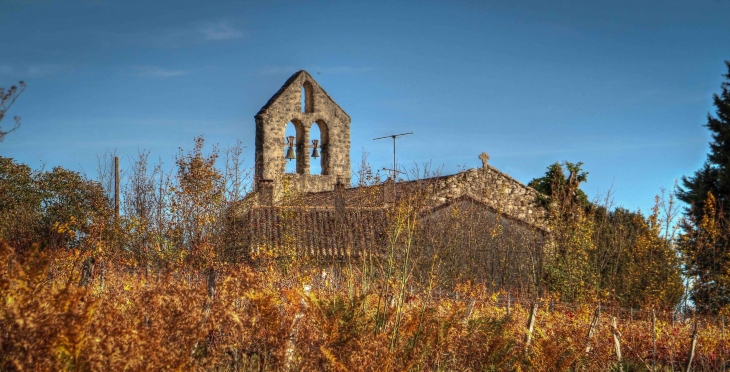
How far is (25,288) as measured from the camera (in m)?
2.77

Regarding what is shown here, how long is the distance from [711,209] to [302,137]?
1144 cm

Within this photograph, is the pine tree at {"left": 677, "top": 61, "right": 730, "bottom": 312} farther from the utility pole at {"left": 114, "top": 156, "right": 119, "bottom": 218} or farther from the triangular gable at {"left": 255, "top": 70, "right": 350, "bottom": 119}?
the utility pole at {"left": 114, "top": 156, "right": 119, "bottom": 218}

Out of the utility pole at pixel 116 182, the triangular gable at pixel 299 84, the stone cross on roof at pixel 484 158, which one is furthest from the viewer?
the triangular gable at pixel 299 84

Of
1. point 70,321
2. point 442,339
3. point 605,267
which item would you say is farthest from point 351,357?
point 605,267

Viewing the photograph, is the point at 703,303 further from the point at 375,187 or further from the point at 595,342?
the point at 595,342

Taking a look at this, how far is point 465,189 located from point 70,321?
17219 millimetres

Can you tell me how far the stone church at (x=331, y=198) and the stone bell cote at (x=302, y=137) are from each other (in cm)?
3

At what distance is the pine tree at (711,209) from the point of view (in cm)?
1395

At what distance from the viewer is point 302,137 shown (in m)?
20.9

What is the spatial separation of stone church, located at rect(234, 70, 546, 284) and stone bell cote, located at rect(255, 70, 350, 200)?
1.2 inches

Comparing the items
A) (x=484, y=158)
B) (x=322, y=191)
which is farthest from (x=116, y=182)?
(x=484, y=158)

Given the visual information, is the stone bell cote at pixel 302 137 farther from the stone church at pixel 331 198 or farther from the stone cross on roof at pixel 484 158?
the stone cross on roof at pixel 484 158

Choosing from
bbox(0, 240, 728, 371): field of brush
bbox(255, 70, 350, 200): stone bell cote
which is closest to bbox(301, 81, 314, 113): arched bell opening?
bbox(255, 70, 350, 200): stone bell cote

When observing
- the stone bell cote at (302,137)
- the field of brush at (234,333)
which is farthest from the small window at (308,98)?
the field of brush at (234,333)
